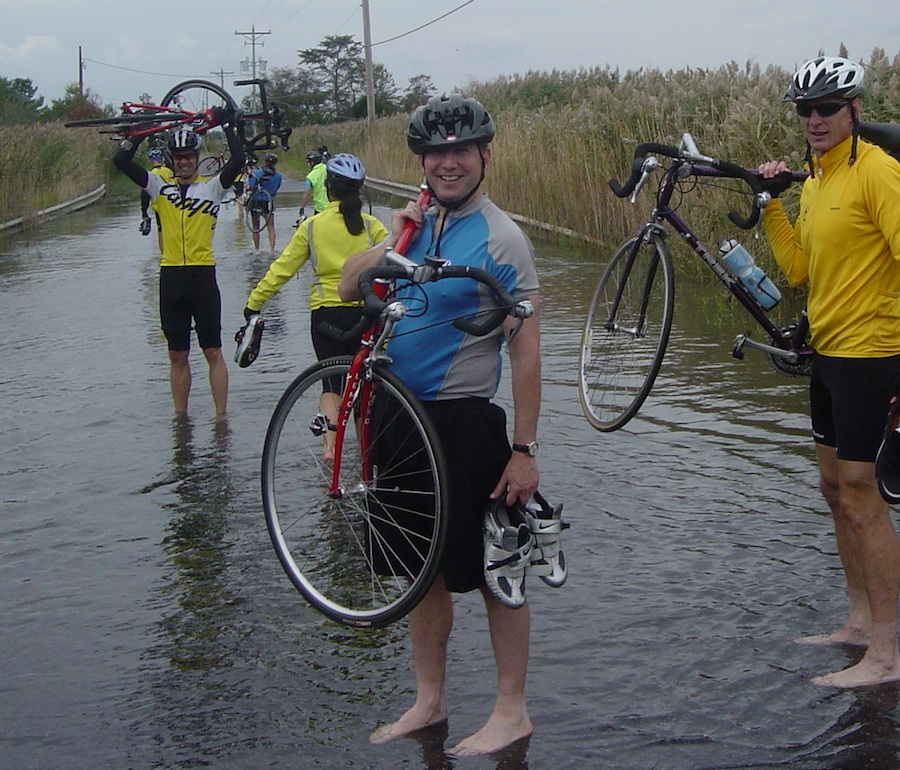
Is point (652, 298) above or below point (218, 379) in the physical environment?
above

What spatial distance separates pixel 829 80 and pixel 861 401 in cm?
121

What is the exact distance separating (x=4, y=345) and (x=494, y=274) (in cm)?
1037

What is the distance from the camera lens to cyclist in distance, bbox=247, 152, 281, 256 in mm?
23078

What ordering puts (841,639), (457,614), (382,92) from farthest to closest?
(382,92), (457,614), (841,639)

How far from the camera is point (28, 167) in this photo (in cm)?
3453

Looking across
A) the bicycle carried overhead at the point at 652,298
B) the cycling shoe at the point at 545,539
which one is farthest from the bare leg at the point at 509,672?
the bicycle carried overhead at the point at 652,298

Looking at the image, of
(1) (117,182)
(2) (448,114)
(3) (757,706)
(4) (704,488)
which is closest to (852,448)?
(3) (757,706)

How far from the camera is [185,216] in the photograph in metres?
9.73

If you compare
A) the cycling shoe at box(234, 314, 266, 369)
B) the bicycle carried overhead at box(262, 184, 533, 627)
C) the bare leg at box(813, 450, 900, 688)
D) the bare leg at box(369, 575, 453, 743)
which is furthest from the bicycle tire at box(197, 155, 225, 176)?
the bare leg at box(813, 450, 900, 688)

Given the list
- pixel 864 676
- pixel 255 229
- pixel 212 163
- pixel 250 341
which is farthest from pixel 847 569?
pixel 255 229

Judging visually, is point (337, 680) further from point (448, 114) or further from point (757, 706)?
point (448, 114)

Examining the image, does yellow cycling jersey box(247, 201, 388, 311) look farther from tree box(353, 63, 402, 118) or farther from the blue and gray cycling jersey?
tree box(353, 63, 402, 118)

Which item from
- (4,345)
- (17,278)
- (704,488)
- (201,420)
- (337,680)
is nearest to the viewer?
(337,680)

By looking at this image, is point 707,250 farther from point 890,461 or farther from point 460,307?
point 460,307
